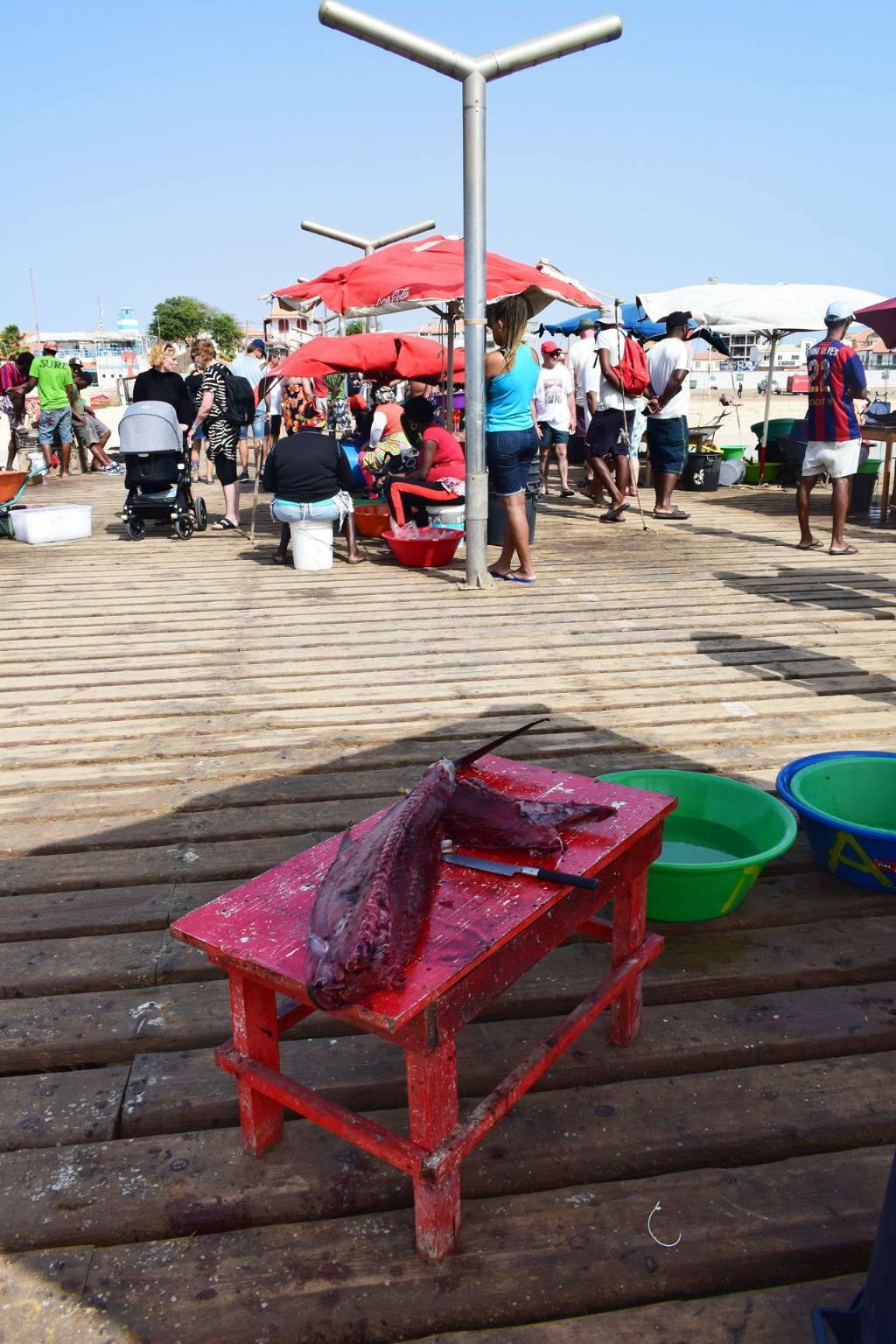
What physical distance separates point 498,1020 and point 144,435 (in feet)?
27.5

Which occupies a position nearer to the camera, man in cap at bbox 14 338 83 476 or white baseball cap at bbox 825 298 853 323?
white baseball cap at bbox 825 298 853 323

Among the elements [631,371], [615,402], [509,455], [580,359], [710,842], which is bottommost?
[710,842]

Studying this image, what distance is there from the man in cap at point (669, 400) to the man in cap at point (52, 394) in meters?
8.28

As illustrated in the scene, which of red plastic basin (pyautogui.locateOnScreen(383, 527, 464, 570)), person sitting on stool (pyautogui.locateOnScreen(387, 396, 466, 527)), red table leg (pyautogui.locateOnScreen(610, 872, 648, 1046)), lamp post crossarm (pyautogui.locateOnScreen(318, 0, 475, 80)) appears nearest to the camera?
red table leg (pyautogui.locateOnScreen(610, 872, 648, 1046))

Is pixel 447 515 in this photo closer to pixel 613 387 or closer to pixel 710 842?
pixel 613 387

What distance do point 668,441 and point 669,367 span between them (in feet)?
2.67

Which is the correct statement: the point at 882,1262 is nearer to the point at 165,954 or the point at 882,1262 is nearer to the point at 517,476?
the point at 165,954

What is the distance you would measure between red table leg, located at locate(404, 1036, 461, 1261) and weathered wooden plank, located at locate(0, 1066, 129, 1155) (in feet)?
2.65

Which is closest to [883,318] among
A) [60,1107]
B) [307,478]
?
[307,478]

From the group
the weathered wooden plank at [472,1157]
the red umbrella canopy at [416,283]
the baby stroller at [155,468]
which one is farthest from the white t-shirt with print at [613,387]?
the weathered wooden plank at [472,1157]

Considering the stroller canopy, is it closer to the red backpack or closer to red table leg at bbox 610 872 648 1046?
the red backpack

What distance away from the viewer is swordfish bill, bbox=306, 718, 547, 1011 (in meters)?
1.62

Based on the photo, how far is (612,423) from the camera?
10.3 metres

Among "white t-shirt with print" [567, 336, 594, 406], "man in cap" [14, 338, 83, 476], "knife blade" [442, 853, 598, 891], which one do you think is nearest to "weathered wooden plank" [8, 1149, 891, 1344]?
"knife blade" [442, 853, 598, 891]
